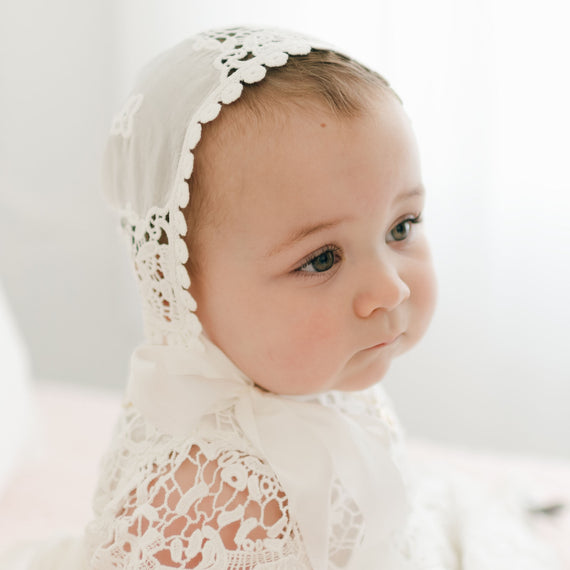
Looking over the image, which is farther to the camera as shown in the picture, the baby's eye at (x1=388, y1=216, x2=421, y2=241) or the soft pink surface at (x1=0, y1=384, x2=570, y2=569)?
the soft pink surface at (x1=0, y1=384, x2=570, y2=569)

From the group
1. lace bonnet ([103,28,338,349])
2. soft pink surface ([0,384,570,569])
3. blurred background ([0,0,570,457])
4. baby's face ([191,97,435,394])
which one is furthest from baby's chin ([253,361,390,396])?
blurred background ([0,0,570,457])

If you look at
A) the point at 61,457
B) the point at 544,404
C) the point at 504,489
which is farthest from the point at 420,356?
the point at 61,457

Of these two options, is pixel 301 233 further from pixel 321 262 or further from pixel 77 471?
pixel 77 471

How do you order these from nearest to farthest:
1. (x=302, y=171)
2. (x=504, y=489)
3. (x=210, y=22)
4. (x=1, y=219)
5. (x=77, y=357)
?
(x=302, y=171) < (x=504, y=489) < (x=210, y=22) < (x=1, y=219) < (x=77, y=357)

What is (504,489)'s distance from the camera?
1.49m

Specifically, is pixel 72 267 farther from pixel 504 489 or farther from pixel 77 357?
pixel 504 489

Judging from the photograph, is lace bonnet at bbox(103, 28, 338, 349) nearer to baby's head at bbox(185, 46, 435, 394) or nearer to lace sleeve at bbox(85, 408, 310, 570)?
baby's head at bbox(185, 46, 435, 394)

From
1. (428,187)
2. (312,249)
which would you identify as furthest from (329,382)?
(428,187)

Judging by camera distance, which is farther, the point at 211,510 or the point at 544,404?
the point at 544,404

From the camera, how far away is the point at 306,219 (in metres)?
0.92

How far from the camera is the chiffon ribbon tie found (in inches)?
39.7

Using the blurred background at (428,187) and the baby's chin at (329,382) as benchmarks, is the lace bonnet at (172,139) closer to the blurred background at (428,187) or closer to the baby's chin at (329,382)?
the baby's chin at (329,382)

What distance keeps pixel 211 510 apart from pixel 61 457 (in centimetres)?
72

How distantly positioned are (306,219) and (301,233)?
0.06 ft
